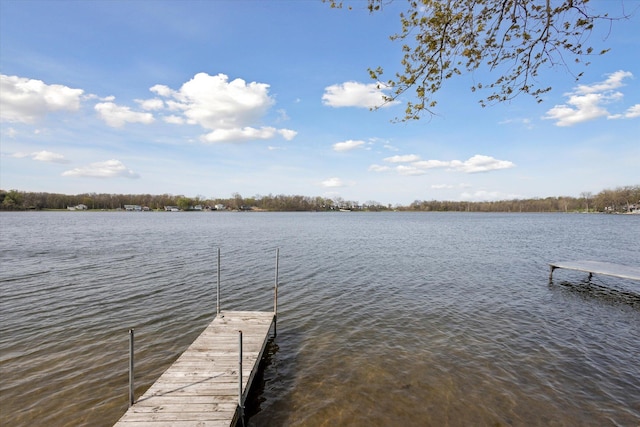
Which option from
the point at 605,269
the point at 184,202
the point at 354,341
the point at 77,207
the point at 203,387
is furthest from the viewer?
the point at 184,202

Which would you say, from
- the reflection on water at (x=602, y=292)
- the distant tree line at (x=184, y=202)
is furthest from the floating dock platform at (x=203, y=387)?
the distant tree line at (x=184, y=202)

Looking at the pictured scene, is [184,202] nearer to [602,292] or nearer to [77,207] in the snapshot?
[77,207]

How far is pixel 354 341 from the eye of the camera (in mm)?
10438

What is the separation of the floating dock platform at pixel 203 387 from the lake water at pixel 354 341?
848 millimetres

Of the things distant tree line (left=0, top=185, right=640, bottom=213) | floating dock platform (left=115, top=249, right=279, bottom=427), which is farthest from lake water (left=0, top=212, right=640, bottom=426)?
distant tree line (left=0, top=185, right=640, bottom=213)

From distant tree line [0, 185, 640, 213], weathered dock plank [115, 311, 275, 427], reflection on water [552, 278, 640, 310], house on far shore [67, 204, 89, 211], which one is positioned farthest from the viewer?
house on far shore [67, 204, 89, 211]

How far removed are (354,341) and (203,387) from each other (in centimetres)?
535

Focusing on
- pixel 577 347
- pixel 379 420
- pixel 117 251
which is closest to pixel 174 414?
pixel 379 420

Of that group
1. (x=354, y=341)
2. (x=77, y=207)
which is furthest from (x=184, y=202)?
(x=354, y=341)

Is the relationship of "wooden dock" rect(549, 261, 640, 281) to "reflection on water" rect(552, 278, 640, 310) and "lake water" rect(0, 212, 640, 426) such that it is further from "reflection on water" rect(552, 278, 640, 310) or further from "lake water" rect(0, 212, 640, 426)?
"lake water" rect(0, 212, 640, 426)

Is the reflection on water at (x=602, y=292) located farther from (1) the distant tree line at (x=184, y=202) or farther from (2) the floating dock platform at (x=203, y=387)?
(1) the distant tree line at (x=184, y=202)

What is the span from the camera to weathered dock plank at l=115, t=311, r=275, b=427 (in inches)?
217

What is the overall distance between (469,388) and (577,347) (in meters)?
5.16

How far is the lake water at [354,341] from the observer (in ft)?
23.1
